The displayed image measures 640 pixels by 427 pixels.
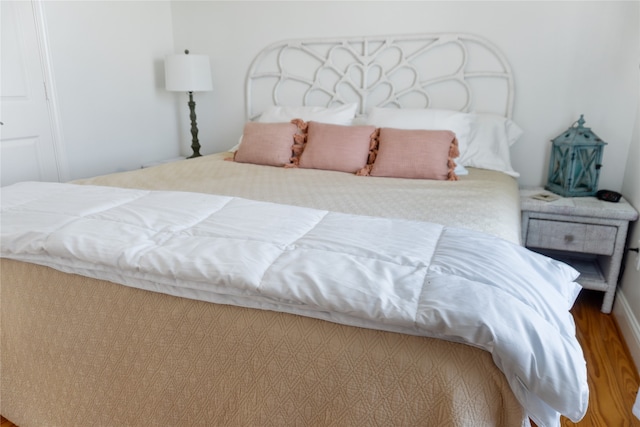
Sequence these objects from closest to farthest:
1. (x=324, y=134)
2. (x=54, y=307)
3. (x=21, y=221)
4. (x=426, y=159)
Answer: (x=54, y=307) < (x=21, y=221) < (x=426, y=159) < (x=324, y=134)

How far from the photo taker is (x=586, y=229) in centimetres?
213

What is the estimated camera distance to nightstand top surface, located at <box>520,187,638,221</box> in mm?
2064

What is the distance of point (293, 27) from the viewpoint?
117 inches

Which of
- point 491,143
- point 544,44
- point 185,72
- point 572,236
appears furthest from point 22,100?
point 572,236

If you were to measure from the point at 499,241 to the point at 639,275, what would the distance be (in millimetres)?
1306

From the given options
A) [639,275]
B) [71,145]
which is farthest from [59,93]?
[639,275]

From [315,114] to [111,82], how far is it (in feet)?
4.85

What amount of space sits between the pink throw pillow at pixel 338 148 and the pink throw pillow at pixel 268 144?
12 centimetres

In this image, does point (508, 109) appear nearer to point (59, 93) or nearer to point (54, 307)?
point (54, 307)

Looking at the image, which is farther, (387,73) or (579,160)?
(387,73)

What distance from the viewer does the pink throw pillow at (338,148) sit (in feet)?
7.57

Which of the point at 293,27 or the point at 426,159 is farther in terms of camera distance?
the point at 293,27

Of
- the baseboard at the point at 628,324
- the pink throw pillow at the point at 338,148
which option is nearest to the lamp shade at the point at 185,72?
the pink throw pillow at the point at 338,148

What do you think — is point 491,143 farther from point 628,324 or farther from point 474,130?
point 628,324
